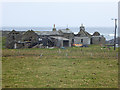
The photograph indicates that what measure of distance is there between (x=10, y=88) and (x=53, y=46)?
4257cm

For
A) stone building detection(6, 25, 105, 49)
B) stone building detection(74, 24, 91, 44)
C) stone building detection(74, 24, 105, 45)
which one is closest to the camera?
stone building detection(6, 25, 105, 49)

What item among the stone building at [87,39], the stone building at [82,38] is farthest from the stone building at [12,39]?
the stone building at [87,39]

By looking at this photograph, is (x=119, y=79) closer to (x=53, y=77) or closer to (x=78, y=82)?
(x=78, y=82)

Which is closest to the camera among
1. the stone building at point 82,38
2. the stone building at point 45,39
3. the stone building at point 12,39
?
the stone building at point 45,39

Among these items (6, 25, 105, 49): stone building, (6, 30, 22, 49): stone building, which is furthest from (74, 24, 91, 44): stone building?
(6, 30, 22, 49): stone building

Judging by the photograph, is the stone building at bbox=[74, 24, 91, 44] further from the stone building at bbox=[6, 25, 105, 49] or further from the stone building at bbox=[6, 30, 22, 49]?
the stone building at bbox=[6, 30, 22, 49]

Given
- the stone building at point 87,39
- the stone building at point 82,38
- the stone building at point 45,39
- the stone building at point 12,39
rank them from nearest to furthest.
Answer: the stone building at point 45,39 < the stone building at point 12,39 < the stone building at point 82,38 < the stone building at point 87,39

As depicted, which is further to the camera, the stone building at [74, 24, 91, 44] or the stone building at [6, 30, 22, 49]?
the stone building at [74, 24, 91, 44]

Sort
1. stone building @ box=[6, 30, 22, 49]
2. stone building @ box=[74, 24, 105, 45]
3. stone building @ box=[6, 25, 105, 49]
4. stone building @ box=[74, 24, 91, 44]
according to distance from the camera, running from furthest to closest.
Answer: stone building @ box=[74, 24, 105, 45] → stone building @ box=[74, 24, 91, 44] → stone building @ box=[6, 30, 22, 49] → stone building @ box=[6, 25, 105, 49]

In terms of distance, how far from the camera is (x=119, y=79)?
18.0 metres

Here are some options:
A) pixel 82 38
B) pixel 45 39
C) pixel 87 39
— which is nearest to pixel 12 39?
pixel 45 39

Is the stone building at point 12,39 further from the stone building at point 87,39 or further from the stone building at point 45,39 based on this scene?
the stone building at point 87,39

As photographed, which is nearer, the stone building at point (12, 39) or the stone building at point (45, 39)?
the stone building at point (45, 39)

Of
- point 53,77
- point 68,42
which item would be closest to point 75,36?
point 68,42
